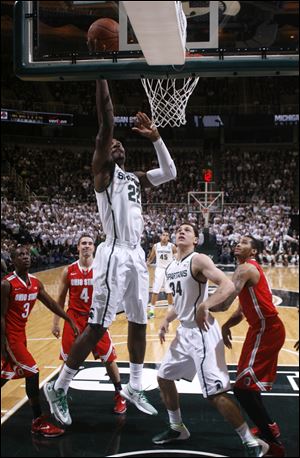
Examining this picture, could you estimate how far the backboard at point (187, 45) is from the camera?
354cm

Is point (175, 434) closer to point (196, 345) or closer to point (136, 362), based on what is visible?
point (136, 362)

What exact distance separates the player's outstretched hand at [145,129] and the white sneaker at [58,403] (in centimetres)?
202

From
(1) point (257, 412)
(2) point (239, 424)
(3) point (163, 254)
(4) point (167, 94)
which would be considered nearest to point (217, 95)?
(3) point (163, 254)

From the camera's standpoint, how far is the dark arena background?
3.67m

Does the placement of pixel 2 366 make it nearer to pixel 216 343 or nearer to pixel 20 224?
pixel 216 343

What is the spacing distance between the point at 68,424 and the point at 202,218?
38.7 ft

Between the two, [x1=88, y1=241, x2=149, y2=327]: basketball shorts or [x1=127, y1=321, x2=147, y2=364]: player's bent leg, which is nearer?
[x1=88, y1=241, x2=149, y2=327]: basketball shorts

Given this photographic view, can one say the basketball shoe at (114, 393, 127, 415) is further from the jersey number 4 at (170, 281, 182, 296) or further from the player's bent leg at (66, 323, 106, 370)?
the jersey number 4 at (170, 281, 182, 296)

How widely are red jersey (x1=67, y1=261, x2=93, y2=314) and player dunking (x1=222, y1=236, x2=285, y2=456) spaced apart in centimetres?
150

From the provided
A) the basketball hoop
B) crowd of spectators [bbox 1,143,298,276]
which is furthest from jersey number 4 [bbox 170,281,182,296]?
the basketball hoop

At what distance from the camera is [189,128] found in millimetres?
16250

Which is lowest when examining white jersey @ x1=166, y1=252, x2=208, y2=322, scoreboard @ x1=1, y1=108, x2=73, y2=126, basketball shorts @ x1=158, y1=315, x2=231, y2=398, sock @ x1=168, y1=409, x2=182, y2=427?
sock @ x1=168, y1=409, x2=182, y2=427

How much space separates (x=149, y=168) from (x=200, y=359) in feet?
35.5

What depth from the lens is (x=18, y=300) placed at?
395 cm
